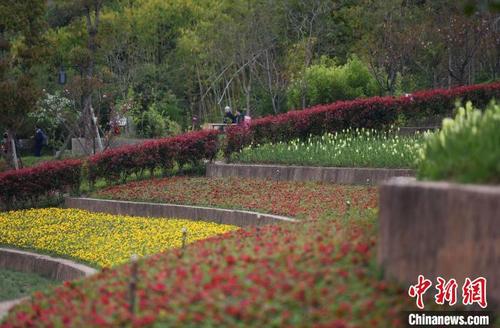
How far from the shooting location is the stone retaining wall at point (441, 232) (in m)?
6.32

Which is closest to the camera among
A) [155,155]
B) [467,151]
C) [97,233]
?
[467,151]

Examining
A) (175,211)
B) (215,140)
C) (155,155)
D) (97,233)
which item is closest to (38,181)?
(155,155)

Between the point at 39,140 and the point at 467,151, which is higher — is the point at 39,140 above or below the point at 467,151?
above

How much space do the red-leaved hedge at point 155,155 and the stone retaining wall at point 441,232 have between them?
50.5ft

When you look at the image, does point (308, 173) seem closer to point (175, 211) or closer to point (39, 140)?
point (175, 211)

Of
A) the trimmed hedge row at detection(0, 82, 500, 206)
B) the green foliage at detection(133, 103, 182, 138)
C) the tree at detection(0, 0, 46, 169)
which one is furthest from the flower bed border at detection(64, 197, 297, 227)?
the green foliage at detection(133, 103, 182, 138)

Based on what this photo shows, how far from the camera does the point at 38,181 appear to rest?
2169 centimetres

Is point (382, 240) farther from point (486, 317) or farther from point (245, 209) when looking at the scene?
point (245, 209)

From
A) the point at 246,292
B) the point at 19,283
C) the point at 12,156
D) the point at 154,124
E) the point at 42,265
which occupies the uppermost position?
the point at 154,124

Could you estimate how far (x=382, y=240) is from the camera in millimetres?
6996

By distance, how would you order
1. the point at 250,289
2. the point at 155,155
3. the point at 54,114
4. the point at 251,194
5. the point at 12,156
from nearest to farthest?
1. the point at 250,289
2. the point at 251,194
3. the point at 155,155
4. the point at 12,156
5. the point at 54,114

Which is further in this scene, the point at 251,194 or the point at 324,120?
the point at 324,120

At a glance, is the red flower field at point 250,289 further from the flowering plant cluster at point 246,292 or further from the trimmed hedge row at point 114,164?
the trimmed hedge row at point 114,164

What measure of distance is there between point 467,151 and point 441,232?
3.03ft
